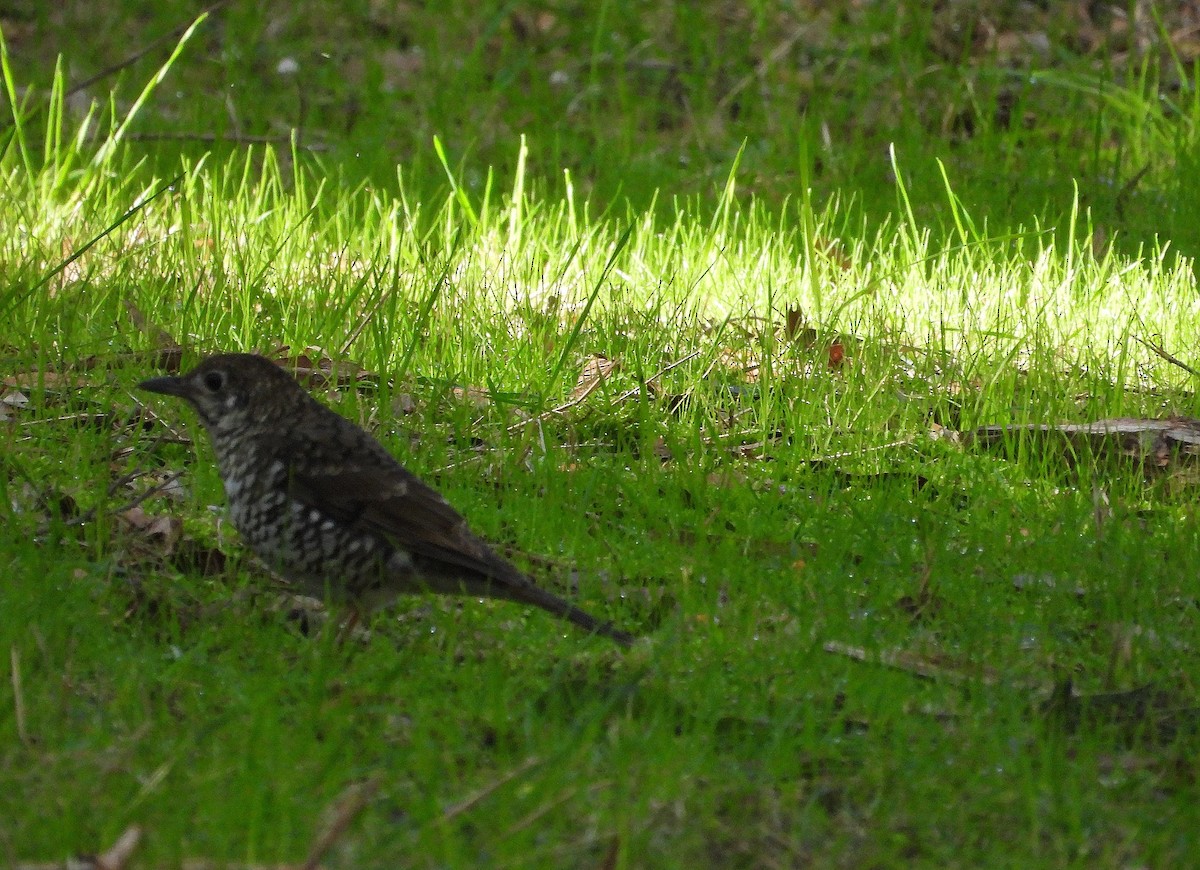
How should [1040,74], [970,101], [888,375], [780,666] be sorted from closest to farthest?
[780,666] < [888,375] < [1040,74] < [970,101]

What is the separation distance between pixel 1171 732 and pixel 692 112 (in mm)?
6804

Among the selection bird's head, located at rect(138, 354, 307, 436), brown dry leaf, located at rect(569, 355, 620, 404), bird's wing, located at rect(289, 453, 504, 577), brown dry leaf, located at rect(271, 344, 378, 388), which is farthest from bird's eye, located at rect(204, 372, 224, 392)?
brown dry leaf, located at rect(569, 355, 620, 404)

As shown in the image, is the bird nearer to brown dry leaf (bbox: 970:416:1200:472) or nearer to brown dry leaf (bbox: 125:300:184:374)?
brown dry leaf (bbox: 125:300:184:374)

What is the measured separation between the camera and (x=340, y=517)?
366cm

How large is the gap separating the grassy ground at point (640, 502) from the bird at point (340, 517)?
14cm

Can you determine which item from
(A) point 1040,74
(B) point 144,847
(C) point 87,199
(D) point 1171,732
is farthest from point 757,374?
(A) point 1040,74

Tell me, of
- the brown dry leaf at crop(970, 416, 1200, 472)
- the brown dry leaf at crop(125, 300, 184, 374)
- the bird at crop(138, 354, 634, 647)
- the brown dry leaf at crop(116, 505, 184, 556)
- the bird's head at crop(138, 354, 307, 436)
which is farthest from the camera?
the brown dry leaf at crop(125, 300, 184, 374)

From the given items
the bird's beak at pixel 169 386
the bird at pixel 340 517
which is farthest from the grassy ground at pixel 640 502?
the bird's beak at pixel 169 386

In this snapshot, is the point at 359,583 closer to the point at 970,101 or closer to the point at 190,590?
the point at 190,590

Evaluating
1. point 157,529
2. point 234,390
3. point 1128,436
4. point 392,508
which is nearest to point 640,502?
point 392,508

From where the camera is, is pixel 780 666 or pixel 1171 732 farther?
pixel 780 666

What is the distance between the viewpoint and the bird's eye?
12.8 ft

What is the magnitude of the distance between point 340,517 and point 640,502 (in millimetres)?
1063

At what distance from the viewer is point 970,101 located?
29.9 feet
